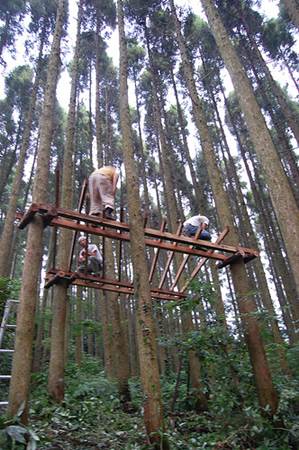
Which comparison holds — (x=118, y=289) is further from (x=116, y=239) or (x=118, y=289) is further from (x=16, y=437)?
(x=16, y=437)

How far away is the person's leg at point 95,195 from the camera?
4.97 meters

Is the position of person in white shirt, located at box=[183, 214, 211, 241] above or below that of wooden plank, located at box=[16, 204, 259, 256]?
above

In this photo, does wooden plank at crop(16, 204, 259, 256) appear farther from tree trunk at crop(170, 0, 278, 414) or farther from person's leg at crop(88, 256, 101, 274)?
person's leg at crop(88, 256, 101, 274)

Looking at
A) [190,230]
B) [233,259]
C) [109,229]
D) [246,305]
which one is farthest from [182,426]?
[109,229]

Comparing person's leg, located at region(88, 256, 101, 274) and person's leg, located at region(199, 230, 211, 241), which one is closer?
person's leg, located at region(199, 230, 211, 241)

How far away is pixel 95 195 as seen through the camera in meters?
5.12

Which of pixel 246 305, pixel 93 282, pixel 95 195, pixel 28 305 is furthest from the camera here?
pixel 93 282

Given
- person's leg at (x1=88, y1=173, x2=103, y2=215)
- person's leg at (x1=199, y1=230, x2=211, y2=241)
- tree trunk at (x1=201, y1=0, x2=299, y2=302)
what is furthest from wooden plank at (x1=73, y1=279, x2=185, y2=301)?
tree trunk at (x1=201, y1=0, x2=299, y2=302)

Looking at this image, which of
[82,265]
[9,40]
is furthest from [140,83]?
[82,265]

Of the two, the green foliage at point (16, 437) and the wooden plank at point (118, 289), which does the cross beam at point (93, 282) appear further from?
the green foliage at point (16, 437)

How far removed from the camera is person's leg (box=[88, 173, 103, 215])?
196 inches

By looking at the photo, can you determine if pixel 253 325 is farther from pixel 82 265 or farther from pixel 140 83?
pixel 140 83

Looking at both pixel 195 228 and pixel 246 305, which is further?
pixel 195 228

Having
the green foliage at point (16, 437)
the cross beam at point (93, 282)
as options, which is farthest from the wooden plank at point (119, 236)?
the green foliage at point (16, 437)
